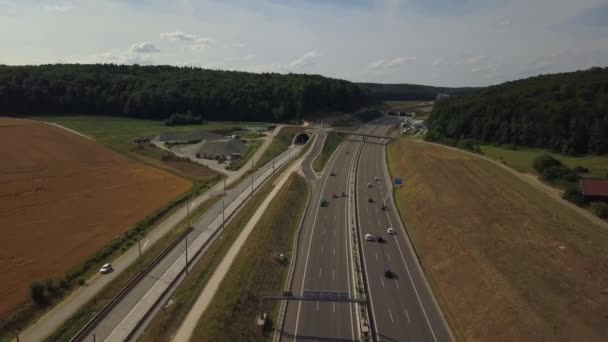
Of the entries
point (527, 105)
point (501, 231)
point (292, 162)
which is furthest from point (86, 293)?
point (527, 105)

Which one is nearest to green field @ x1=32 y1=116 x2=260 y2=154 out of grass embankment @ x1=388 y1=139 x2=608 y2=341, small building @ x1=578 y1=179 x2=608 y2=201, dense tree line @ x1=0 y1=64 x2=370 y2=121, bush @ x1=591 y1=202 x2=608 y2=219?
dense tree line @ x1=0 y1=64 x2=370 y2=121

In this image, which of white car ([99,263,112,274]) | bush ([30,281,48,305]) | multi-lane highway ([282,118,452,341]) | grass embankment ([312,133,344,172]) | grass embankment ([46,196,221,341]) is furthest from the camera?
grass embankment ([312,133,344,172])

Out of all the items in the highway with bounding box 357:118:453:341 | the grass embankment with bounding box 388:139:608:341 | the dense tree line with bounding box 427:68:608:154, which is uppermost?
the dense tree line with bounding box 427:68:608:154

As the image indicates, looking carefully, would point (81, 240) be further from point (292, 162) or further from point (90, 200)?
point (292, 162)

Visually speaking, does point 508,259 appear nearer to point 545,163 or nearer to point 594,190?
point 594,190

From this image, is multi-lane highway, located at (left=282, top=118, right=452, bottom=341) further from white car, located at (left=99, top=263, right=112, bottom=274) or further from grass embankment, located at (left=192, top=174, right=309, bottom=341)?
white car, located at (left=99, top=263, right=112, bottom=274)

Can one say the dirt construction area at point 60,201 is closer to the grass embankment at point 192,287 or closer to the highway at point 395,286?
the grass embankment at point 192,287


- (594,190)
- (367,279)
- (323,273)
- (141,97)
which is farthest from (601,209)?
(141,97)

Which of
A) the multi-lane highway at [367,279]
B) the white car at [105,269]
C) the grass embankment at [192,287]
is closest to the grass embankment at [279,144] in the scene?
the multi-lane highway at [367,279]
